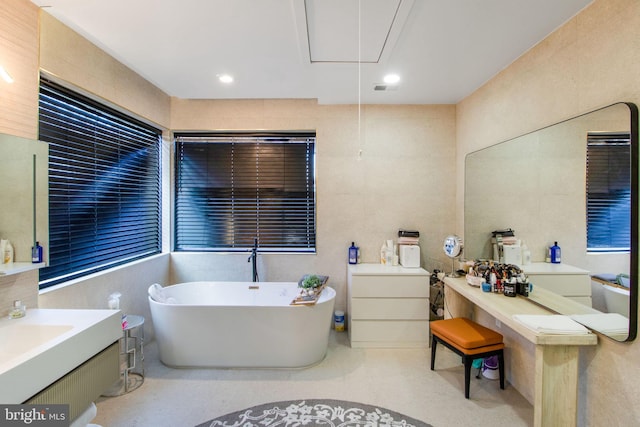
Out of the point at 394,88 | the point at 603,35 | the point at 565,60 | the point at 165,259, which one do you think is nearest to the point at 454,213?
the point at 394,88

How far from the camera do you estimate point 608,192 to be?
1472mm

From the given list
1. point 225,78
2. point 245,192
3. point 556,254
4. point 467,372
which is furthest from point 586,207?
point 245,192

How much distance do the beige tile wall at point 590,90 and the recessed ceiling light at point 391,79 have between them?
88 cm

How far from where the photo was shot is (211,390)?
2150 mm

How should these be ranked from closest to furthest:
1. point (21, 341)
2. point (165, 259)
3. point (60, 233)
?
point (21, 341)
point (60, 233)
point (165, 259)

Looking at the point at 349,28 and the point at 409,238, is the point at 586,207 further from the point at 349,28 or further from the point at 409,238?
the point at 349,28

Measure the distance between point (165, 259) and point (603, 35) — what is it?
399cm

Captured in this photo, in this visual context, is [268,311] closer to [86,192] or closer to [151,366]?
[151,366]

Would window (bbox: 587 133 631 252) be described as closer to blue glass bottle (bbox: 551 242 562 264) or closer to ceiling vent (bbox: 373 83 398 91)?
blue glass bottle (bbox: 551 242 562 264)

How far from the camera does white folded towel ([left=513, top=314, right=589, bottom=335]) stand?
1484mm

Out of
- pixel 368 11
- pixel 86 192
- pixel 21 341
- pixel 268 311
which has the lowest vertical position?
pixel 268 311

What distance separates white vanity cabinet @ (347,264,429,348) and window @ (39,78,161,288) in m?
2.25

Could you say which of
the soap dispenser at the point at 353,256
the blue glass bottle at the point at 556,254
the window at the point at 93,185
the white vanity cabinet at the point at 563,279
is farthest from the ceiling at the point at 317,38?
the soap dispenser at the point at 353,256

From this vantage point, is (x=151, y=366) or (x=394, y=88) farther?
(x=394, y=88)
